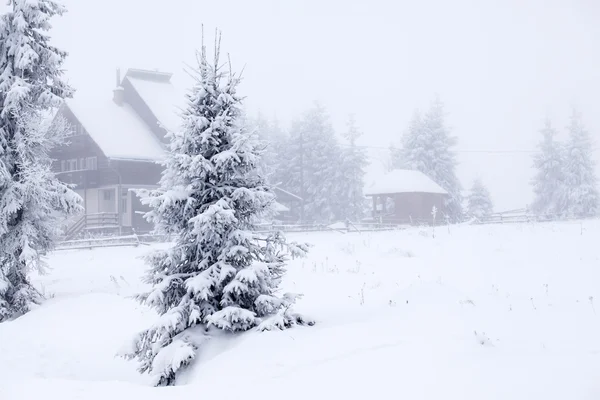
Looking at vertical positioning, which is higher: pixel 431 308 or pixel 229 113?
pixel 229 113

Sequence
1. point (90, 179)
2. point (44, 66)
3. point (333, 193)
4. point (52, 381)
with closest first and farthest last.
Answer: point (52, 381), point (44, 66), point (90, 179), point (333, 193)

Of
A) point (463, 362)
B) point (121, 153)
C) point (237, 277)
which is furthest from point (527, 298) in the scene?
point (121, 153)

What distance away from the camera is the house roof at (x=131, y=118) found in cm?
3709

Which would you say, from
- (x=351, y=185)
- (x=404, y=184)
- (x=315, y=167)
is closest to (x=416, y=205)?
(x=404, y=184)

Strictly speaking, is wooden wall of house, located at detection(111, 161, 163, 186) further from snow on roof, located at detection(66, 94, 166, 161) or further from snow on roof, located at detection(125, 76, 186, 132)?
snow on roof, located at detection(125, 76, 186, 132)

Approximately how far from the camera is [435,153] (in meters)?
53.3

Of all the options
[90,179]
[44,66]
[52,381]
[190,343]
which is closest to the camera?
[52,381]

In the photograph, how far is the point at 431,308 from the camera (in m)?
8.70

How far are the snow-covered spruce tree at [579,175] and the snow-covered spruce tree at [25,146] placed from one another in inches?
1832

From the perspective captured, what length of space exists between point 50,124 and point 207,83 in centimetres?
814

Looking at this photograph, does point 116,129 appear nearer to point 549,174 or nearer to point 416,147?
point 416,147

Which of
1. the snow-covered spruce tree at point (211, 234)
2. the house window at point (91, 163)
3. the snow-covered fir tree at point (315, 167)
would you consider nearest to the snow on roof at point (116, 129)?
the house window at point (91, 163)

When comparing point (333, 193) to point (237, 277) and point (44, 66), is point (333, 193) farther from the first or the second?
point (237, 277)

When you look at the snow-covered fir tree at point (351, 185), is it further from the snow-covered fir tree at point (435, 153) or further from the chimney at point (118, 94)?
the chimney at point (118, 94)
